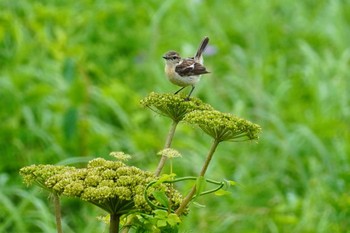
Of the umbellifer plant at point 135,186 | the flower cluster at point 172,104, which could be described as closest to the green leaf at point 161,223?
the umbellifer plant at point 135,186

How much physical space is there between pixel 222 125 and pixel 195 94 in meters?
5.59

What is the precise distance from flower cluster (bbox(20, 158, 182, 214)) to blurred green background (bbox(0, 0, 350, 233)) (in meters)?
2.87

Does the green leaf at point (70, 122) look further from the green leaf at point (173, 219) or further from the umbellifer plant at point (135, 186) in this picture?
the green leaf at point (173, 219)

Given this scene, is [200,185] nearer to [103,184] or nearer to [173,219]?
[173,219]

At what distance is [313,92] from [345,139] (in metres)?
1.26

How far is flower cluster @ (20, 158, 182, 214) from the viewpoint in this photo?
6.20 ft

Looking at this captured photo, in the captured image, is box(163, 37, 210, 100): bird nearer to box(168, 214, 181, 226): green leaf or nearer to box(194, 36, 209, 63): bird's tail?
box(194, 36, 209, 63): bird's tail

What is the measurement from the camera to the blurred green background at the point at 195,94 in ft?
19.6

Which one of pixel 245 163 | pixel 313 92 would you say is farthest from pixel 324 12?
pixel 245 163

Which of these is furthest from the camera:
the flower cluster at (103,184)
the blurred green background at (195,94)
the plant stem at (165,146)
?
the blurred green background at (195,94)

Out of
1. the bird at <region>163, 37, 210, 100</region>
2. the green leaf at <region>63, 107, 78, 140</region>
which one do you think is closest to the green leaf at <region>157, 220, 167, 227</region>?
the bird at <region>163, 37, 210, 100</region>

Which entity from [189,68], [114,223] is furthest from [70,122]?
[114,223]

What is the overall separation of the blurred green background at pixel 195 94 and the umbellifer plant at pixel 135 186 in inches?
113

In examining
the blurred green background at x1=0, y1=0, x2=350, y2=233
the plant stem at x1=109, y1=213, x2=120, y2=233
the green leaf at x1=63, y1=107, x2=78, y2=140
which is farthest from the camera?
the green leaf at x1=63, y1=107, x2=78, y2=140
